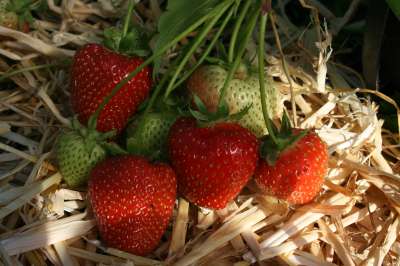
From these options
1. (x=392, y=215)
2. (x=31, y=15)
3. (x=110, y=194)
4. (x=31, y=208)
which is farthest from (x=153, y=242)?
(x=31, y=15)

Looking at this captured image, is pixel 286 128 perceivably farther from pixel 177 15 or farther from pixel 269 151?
pixel 177 15

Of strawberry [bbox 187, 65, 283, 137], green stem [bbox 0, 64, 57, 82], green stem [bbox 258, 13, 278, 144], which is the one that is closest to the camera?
green stem [bbox 258, 13, 278, 144]

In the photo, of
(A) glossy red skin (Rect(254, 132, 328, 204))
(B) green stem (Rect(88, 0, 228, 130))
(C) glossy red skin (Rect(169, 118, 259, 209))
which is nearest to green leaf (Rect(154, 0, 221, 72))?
(B) green stem (Rect(88, 0, 228, 130))

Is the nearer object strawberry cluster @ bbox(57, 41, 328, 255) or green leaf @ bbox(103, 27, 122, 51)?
strawberry cluster @ bbox(57, 41, 328, 255)

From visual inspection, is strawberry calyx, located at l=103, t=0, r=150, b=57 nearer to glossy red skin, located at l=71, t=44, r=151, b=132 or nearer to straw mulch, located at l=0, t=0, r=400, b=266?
glossy red skin, located at l=71, t=44, r=151, b=132

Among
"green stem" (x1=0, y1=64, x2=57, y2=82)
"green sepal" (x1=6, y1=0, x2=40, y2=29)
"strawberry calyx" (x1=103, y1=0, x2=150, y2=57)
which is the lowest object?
"green stem" (x1=0, y1=64, x2=57, y2=82)

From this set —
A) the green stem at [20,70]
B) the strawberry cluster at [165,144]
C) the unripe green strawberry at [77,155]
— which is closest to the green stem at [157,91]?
the strawberry cluster at [165,144]
